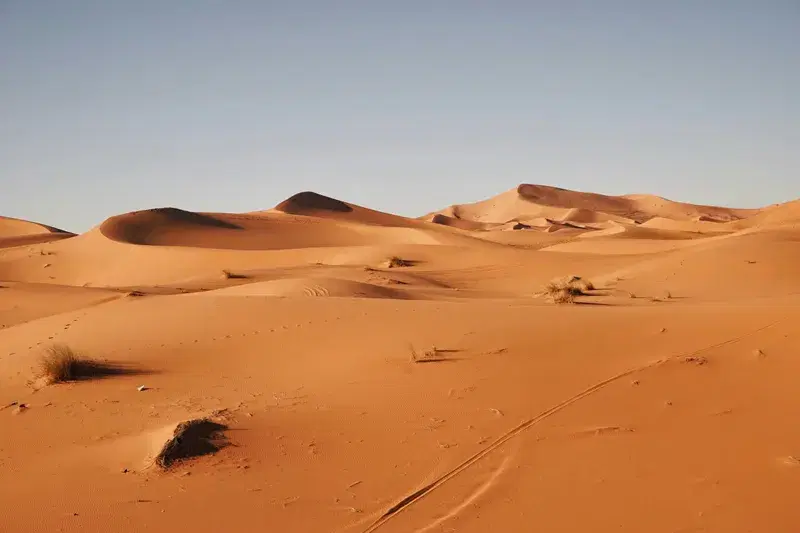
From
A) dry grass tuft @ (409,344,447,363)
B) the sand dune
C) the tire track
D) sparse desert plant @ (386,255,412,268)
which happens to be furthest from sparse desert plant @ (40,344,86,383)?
the sand dune

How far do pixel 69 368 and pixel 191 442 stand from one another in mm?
2872

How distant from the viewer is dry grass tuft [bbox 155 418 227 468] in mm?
5051

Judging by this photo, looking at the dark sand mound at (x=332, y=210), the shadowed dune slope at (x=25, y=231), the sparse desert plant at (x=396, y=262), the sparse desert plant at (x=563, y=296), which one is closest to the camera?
the sparse desert plant at (x=563, y=296)

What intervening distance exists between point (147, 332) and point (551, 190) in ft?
346

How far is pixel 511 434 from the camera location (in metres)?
5.45

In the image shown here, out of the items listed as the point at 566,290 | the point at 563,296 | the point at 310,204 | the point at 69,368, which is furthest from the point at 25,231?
the point at 69,368

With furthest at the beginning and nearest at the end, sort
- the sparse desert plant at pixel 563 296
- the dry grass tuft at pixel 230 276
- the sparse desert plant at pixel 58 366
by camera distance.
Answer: the dry grass tuft at pixel 230 276
the sparse desert plant at pixel 563 296
the sparse desert plant at pixel 58 366

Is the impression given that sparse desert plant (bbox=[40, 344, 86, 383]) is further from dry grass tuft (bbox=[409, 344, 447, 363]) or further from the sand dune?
the sand dune

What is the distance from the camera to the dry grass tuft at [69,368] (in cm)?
724

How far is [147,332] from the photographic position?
9.62 m

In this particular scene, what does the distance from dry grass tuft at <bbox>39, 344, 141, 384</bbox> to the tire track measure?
4.47 meters

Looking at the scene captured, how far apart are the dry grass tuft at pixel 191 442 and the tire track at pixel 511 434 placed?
5.53 ft

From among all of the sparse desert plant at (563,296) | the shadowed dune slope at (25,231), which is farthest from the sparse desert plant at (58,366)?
the shadowed dune slope at (25,231)

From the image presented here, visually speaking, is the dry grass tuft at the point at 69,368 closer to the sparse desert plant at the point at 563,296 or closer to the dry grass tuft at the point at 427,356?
the dry grass tuft at the point at 427,356
